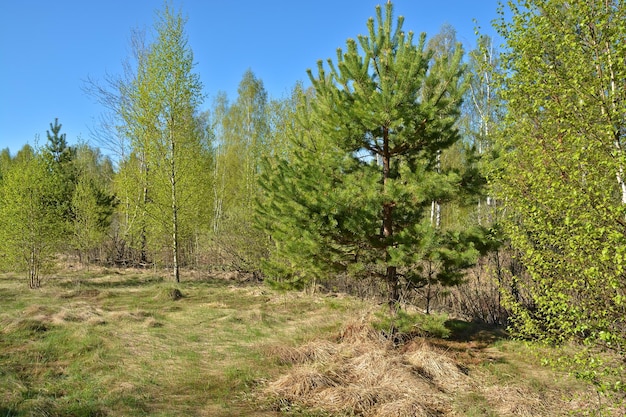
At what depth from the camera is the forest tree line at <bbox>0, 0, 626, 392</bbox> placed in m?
3.50

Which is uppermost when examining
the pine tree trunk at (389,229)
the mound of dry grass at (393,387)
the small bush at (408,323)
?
the pine tree trunk at (389,229)

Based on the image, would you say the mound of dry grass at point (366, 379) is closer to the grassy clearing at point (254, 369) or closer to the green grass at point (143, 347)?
the grassy clearing at point (254, 369)

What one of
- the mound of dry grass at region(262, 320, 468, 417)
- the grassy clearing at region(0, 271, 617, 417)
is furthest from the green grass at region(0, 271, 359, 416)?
the mound of dry grass at region(262, 320, 468, 417)

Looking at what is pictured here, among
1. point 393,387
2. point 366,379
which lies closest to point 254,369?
point 366,379

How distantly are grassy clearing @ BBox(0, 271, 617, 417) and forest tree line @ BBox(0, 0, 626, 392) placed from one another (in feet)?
2.84

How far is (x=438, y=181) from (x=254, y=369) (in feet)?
13.2

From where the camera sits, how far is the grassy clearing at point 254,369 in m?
4.67

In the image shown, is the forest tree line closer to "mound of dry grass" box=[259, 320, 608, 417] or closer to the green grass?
"mound of dry grass" box=[259, 320, 608, 417]

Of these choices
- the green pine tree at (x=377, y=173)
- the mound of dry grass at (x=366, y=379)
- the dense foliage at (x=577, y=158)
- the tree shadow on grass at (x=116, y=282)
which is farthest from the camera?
the tree shadow on grass at (x=116, y=282)

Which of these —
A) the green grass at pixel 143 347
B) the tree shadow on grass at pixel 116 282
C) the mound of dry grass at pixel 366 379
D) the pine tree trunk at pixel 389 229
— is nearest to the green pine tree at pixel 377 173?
the pine tree trunk at pixel 389 229

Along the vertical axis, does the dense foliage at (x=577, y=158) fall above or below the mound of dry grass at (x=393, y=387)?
above

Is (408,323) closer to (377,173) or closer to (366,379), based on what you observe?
(366,379)

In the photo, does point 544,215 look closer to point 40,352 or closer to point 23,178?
point 40,352

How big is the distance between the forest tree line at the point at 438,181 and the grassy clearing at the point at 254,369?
2.84ft
